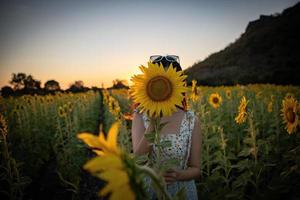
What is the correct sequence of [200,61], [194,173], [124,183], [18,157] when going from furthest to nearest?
[200,61] → [18,157] → [194,173] → [124,183]

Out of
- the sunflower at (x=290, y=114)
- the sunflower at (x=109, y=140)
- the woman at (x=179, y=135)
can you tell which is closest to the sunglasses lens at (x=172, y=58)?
the woman at (x=179, y=135)

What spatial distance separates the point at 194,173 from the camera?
64.5 inches

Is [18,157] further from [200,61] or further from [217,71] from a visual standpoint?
[200,61]

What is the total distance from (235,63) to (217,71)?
3.76 m

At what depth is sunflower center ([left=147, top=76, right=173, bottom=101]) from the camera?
143cm

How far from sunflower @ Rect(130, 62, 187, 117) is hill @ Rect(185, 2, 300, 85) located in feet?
93.7

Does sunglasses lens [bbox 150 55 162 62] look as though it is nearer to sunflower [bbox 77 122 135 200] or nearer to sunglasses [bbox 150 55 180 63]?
sunglasses [bbox 150 55 180 63]

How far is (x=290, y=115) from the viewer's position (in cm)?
281

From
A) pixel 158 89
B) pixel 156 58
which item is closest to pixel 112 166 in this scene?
pixel 158 89

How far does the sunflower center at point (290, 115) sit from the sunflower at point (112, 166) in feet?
8.65

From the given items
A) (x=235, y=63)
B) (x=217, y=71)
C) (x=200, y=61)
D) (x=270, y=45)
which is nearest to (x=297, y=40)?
(x=270, y=45)

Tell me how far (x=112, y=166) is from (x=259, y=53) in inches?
1661

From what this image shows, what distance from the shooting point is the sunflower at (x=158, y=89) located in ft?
4.65

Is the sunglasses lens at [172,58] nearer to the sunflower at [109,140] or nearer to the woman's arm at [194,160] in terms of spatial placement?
the woman's arm at [194,160]
